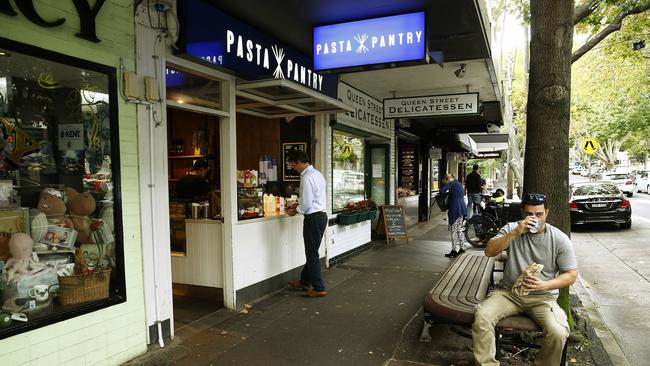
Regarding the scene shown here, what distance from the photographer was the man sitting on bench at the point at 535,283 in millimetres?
3143

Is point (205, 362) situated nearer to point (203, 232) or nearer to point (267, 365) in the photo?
point (267, 365)

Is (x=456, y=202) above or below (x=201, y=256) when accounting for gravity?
above

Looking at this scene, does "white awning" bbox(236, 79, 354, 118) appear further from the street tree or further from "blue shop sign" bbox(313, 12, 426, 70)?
the street tree

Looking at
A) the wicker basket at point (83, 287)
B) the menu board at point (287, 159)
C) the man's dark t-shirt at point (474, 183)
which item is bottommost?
the wicker basket at point (83, 287)

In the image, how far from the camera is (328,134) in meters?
7.31

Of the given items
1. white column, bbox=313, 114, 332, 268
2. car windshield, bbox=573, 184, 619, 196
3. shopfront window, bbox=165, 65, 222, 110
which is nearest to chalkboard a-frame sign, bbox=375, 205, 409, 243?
white column, bbox=313, 114, 332, 268

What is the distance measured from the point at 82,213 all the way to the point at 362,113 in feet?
20.2

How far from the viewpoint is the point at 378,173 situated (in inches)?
423

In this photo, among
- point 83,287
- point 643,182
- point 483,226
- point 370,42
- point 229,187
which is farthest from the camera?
point 643,182

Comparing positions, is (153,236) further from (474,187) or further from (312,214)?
(474,187)

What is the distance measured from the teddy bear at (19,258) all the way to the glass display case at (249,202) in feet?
8.17

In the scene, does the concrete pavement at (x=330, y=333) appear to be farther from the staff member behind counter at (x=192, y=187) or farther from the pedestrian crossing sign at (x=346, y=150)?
the pedestrian crossing sign at (x=346, y=150)

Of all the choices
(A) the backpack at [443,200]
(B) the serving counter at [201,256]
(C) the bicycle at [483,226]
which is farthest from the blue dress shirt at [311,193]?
(C) the bicycle at [483,226]

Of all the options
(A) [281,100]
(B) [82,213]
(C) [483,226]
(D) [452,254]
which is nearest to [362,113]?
(A) [281,100]
